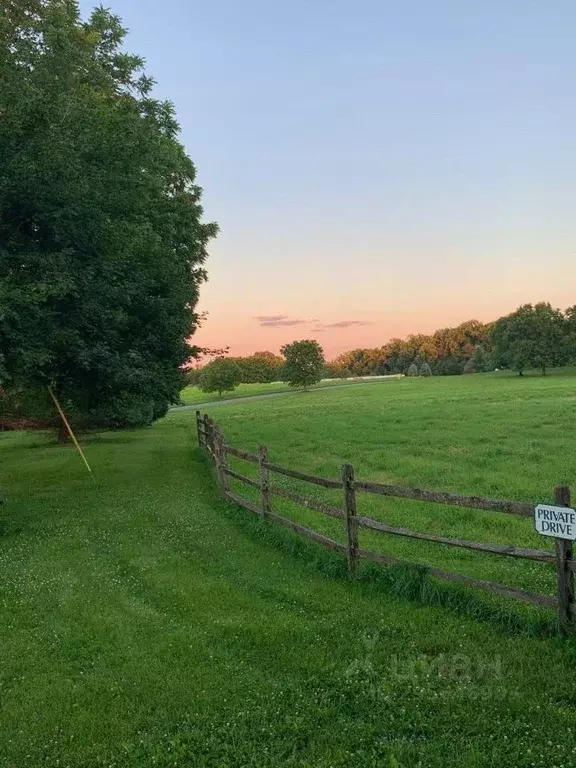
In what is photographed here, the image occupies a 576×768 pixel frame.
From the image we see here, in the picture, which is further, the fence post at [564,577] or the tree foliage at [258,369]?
the tree foliage at [258,369]

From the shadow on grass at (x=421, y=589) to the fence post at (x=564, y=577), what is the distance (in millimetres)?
171

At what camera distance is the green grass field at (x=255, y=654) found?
14.9ft

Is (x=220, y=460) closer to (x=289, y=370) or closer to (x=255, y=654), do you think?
(x=255, y=654)

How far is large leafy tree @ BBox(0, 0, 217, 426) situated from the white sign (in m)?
9.77

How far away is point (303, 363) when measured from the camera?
88938 mm

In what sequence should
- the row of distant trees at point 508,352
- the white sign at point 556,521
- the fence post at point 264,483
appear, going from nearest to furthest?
the white sign at point 556,521, the fence post at point 264,483, the row of distant trees at point 508,352

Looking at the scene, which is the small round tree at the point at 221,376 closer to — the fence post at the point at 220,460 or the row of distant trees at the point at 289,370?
the row of distant trees at the point at 289,370

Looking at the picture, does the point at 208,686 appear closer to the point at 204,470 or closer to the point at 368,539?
the point at 368,539

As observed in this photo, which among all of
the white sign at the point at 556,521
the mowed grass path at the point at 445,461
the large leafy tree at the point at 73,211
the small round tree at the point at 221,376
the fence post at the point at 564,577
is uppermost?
the large leafy tree at the point at 73,211

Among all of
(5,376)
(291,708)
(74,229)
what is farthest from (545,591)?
(74,229)

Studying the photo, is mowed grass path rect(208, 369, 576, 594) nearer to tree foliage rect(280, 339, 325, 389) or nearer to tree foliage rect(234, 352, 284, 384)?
A: tree foliage rect(280, 339, 325, 389)

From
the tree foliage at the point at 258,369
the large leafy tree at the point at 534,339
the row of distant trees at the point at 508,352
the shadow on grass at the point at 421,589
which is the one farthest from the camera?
the tree foliage at the point at 258,369

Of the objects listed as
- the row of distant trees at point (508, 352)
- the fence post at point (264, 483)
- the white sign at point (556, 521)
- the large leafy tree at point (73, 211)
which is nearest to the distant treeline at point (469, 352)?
the row of distant trees at point (508, 352)

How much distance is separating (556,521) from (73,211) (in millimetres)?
11215
